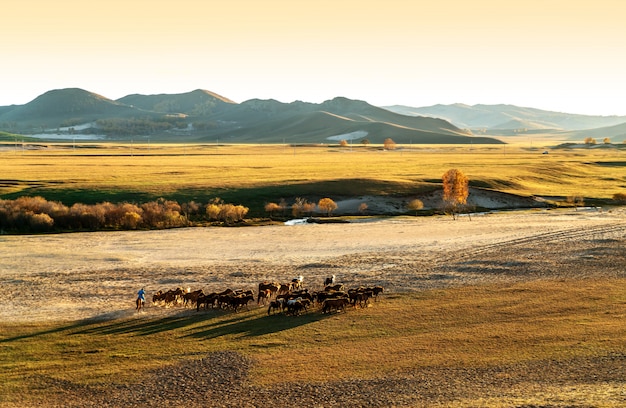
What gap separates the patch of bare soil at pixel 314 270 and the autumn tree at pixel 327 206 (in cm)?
858

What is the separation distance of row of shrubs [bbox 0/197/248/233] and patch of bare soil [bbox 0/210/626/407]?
5125mm

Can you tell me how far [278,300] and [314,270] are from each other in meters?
12.2

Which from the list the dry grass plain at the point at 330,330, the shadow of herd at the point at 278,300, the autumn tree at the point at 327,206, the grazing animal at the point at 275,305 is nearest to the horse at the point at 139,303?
the dry grass plain at the point at 330,330

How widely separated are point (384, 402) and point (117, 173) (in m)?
99.4

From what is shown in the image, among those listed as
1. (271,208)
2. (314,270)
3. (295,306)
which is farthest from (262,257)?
(271,208)

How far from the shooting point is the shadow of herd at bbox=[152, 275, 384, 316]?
3538cm

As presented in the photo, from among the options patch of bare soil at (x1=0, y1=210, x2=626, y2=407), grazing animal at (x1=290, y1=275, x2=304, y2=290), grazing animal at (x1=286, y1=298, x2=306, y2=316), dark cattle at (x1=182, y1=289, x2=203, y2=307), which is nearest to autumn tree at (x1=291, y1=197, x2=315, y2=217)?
patch of bare soil at (x1=0, y1=210, x2=626, y2=407)

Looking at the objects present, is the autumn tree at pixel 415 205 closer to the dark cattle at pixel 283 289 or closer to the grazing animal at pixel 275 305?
the dark cattle at pixel 283 289

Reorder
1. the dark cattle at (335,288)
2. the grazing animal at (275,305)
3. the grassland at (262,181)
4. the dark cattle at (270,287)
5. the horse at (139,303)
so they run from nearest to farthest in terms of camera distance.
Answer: the grazing animal at (275,305) < the horse at (139,303) < the dark cattle at (270,287) < the dark cattle at (335,288) < the grassland at (262,181)

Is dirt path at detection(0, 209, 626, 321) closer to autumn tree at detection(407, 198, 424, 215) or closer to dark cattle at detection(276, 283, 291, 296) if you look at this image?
dark cattle at detection(276, 283, 291, 296)

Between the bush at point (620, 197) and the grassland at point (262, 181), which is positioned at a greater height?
the grassland at point (262, 181)

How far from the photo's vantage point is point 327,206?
272ft

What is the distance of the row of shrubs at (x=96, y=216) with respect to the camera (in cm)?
7031

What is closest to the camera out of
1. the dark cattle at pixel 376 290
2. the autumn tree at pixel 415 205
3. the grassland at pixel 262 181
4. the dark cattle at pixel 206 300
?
the dark cattle at pixel 206 300
